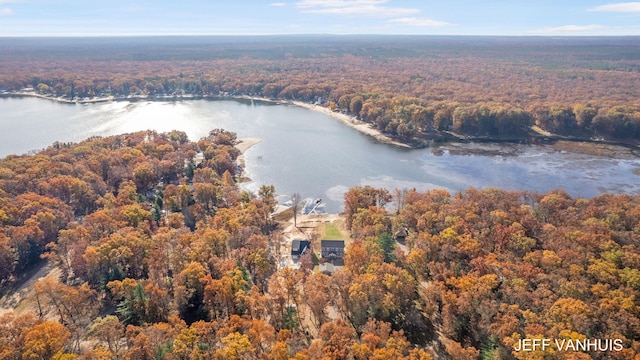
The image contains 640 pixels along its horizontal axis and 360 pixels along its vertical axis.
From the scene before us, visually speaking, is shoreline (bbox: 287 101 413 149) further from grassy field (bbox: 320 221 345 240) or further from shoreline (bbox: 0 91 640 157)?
grassy field (bbox: 320 221 345 240)

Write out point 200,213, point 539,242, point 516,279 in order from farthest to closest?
point 200,213 < point 539,242 < point 516,279

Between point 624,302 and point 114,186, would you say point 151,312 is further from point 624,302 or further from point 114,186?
point 624,302

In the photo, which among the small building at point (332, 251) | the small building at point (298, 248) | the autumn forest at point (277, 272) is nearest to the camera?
the autumn forest at point (277, 272)

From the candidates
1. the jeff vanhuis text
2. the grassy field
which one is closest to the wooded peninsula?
the grassy field

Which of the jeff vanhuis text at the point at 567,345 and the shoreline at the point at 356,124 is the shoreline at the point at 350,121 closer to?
the shoreline at the point at 356,124

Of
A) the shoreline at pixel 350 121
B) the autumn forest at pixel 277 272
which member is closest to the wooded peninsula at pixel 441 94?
the shoreline at pixel 350 121

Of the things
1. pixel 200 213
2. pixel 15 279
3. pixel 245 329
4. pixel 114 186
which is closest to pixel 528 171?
pixel 200 213

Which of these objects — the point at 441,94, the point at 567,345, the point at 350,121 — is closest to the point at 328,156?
the point at 350,121
